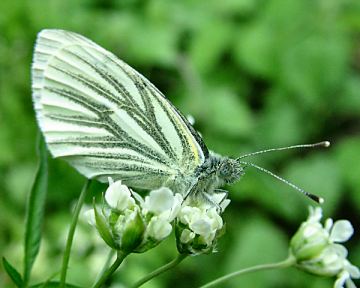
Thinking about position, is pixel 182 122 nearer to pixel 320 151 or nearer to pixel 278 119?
pixel 278 119

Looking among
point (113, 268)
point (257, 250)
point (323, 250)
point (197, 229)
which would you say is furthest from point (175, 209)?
point (257, 250)

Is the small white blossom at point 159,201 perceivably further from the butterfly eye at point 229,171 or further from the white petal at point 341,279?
the white petal at point 341,279

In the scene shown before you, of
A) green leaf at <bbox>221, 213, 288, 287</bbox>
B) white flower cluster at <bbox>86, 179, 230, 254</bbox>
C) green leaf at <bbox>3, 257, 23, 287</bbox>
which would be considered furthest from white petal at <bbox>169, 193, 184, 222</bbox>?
green leaf at <bbox>221, 213, 288, 287</bbox>

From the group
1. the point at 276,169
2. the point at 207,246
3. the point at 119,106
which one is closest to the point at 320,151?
the point at 276,169

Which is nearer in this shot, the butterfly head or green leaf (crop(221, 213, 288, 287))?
the butterfly head

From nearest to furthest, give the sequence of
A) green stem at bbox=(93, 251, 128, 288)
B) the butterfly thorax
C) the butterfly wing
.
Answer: green stem at bbox=(93, 251, 128, 288), the butterfly thorax, the butterfly wing

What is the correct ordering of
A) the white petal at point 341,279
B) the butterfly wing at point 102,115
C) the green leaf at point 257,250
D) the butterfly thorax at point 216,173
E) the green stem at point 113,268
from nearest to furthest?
1. the green stem at point 113,268
2. the white petal at point 341,279
3. the butterfly thorax at point 216,173
4. the butterfly wing at point 102,115
5. the green leaf at point 257,250

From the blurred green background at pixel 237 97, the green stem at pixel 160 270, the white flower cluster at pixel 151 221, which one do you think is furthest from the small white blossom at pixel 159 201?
the blurred green background at pixel 237 97

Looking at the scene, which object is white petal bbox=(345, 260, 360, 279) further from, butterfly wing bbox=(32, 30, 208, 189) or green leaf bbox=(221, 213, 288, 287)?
green leaf bbox=(221, 213, 288, 287)
